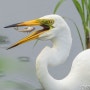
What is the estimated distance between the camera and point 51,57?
3.94ft

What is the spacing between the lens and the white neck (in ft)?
3.90

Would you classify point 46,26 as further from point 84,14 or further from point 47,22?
point 84,14

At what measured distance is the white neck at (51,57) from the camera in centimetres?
119

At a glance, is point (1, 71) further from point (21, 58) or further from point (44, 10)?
point (44, 10)

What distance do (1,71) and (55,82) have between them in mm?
864

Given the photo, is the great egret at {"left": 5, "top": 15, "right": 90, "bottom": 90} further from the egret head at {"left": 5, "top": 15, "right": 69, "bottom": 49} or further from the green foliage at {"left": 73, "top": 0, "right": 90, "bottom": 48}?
the green foliage at {"left": 73, "top": 0, "right": 90, "bottom": 48}

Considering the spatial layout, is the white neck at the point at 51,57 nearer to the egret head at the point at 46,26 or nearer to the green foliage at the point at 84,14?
the egret head at the point at 46,26

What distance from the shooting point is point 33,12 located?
2.30 metres

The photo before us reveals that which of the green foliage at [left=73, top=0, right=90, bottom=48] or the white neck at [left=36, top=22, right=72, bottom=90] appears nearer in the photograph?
the white neck at [left=36, top=22, right=72, bottom=90]

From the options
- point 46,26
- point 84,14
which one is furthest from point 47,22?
point 84,14

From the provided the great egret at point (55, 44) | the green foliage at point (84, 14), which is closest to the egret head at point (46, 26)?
the great egret at point (55, 44)

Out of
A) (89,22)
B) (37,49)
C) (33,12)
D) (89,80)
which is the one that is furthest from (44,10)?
(89,80)

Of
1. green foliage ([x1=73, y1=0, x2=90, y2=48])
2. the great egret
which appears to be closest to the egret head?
the great egret

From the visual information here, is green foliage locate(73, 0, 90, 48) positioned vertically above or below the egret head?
below
